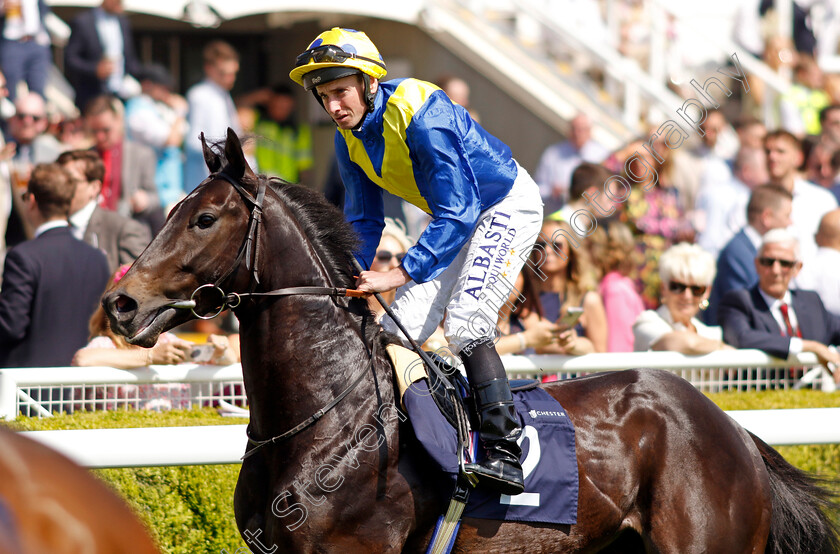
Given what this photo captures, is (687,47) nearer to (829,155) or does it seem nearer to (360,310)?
(829,155)

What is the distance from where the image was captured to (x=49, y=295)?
190 inches

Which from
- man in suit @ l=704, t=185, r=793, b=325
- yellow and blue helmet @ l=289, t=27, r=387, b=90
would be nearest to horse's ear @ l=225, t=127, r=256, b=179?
yellow and blue helmet @ l=289, t=27, r=387, b=90

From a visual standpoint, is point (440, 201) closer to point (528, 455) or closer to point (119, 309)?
point (528, 455)

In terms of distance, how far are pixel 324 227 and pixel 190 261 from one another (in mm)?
436

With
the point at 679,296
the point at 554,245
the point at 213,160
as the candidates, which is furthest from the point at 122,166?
the point at 213,160

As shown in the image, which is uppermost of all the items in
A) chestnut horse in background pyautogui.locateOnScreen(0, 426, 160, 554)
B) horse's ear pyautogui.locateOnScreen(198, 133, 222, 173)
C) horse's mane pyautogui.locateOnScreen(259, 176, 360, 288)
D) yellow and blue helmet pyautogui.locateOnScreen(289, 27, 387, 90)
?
yellow and blue helmet pyautogui.locateOnScreen(289, 27, 387, 90)

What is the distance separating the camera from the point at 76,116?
7711mm

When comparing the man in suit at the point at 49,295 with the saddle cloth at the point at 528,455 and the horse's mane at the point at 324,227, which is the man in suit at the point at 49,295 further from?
the saddle cloth at the point at 528,455

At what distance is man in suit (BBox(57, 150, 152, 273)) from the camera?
5602 mm

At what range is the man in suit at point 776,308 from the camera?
5.30 metres

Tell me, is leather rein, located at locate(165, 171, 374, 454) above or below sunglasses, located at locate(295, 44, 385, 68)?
below

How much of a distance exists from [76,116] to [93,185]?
7.52ft

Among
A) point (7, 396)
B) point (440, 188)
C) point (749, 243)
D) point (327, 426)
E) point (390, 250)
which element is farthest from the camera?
point (749, 243)

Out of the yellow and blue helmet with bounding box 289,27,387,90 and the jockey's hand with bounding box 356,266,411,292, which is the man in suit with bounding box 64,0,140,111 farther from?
the jockey's hand with bounding box 356,266,411,292
